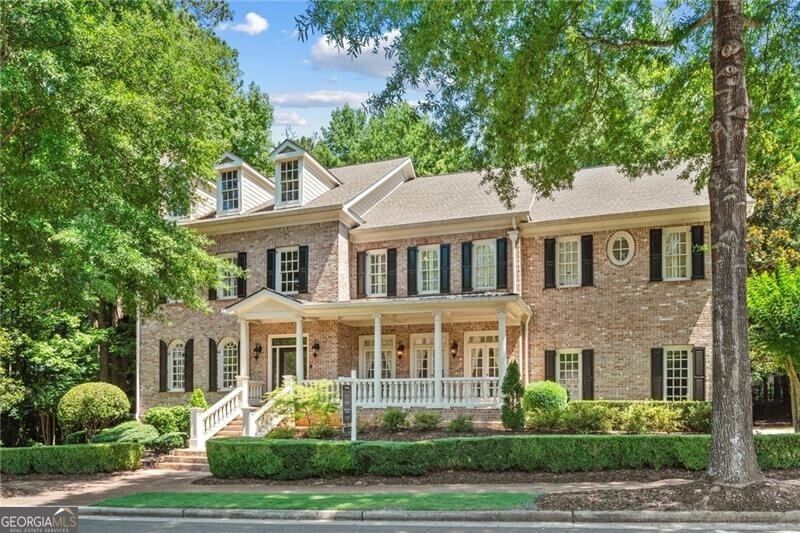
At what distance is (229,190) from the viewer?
85.5ft

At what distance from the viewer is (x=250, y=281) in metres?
25.4

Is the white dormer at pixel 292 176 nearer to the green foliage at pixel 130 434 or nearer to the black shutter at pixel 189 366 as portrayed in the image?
the black shutter at pixel 189 366

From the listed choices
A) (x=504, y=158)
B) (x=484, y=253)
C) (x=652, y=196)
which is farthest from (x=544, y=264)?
(x=504, y=158)

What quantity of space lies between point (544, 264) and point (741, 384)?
40.8ft

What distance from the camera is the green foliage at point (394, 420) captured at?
19.7 m

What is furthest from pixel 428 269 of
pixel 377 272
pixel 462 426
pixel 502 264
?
pixel 462 426

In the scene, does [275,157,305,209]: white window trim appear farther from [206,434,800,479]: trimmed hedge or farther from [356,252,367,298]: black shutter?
[206,434,800,479]: trimmed hedge

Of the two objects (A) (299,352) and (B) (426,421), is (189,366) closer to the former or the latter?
(A) (299,352)

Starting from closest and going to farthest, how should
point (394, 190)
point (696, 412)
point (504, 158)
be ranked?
point (504, 158) < point (696, 412) < point (394, 190)

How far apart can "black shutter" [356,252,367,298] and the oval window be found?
778 cm

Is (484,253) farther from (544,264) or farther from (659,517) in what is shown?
(659,517)

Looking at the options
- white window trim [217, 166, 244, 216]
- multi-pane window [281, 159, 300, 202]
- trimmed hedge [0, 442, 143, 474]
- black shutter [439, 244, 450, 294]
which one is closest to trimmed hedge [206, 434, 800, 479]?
trimmed hedge [0, 442, 143, 474]

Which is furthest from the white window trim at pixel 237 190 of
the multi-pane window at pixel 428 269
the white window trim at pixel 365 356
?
the multi-pane window at pixel 428 269

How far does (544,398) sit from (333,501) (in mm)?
9502
